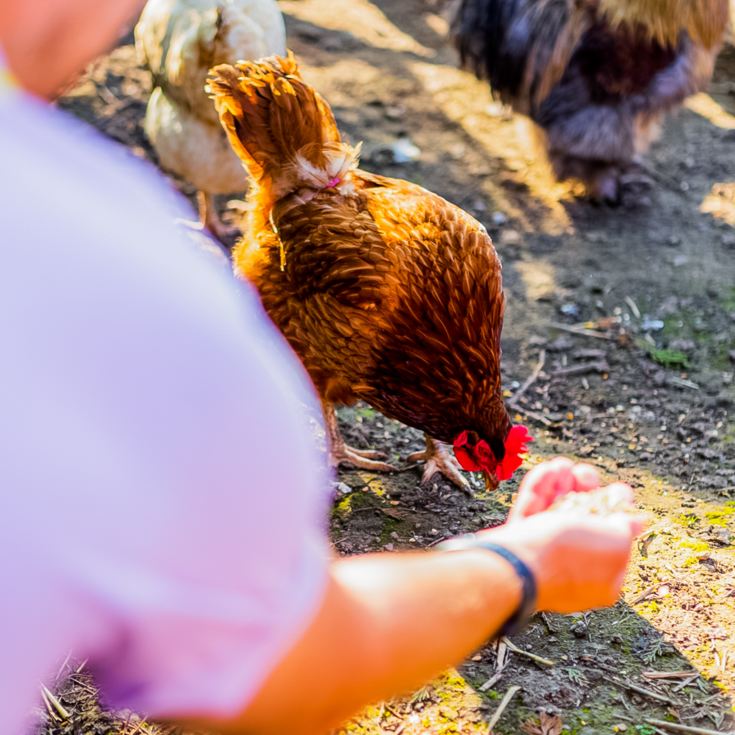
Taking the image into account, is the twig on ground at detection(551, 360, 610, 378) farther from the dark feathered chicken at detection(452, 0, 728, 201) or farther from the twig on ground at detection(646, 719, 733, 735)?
the twig on ground at detection(646, 719, 733, 735)

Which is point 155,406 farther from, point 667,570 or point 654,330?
point 654,330

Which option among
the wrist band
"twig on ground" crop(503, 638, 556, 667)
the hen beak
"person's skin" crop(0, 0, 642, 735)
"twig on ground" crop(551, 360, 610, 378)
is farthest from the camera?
"twig on ground" crop(551, 360, 610, 378)

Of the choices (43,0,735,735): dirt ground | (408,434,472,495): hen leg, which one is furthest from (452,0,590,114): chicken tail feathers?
(408,434,472,495): hen leg

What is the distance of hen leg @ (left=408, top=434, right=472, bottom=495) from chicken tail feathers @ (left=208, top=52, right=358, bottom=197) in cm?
107

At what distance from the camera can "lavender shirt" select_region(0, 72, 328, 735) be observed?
2.08ft

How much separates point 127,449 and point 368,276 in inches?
83.6

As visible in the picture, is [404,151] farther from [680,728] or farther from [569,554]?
[569,554]

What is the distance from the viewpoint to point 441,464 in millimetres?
3285

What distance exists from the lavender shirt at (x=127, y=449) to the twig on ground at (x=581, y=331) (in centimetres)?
357

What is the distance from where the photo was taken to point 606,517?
1.22 m

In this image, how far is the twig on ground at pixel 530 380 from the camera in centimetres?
372

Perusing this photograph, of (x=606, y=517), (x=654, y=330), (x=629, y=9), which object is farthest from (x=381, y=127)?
(x=606, y=517)

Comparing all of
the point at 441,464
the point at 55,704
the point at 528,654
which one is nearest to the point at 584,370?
the point at 441,464

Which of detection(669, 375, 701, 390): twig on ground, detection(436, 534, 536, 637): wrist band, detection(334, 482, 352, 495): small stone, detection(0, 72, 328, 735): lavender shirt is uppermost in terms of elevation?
detection(0, 72, 328, 735): lavender shirt
